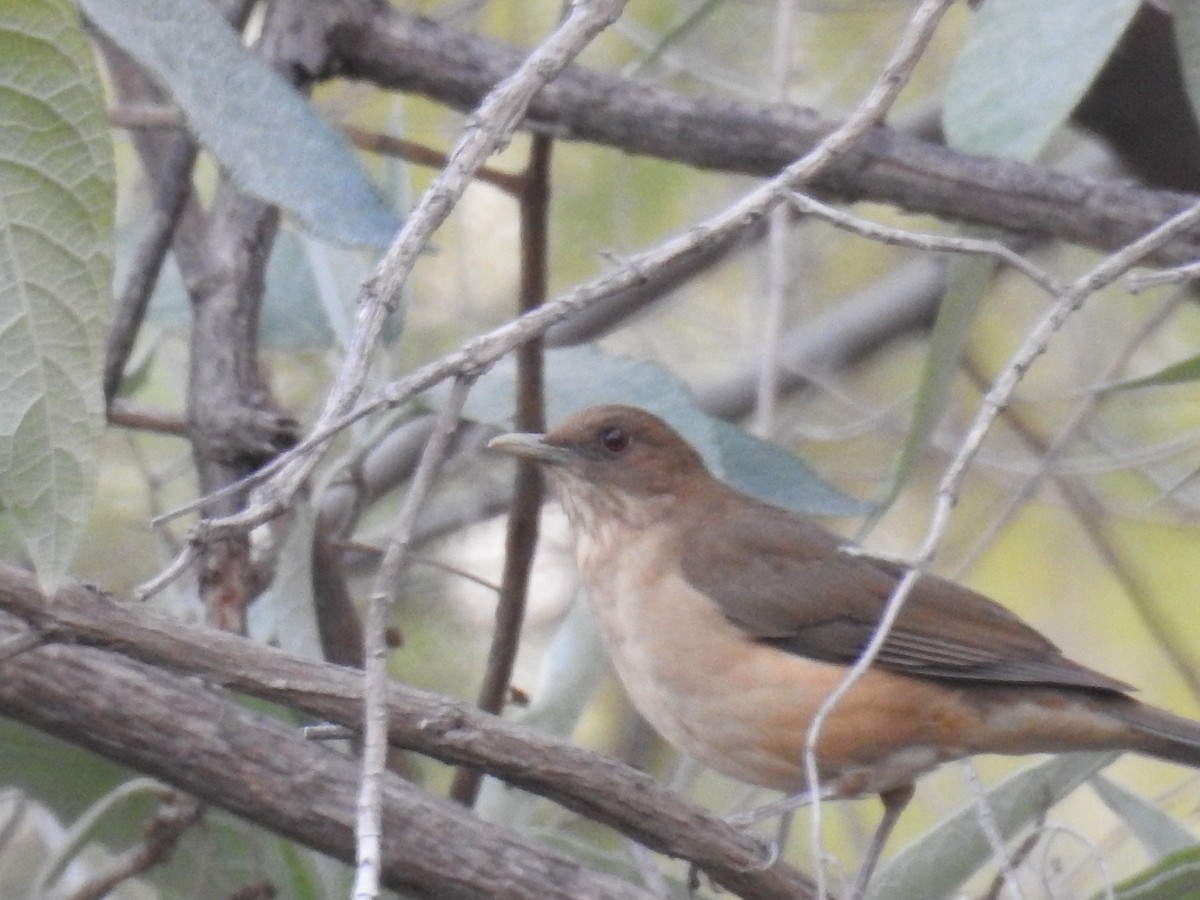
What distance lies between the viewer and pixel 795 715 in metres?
4.17

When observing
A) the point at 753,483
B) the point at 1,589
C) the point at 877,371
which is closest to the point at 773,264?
the point at 753,483

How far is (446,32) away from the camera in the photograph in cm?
416

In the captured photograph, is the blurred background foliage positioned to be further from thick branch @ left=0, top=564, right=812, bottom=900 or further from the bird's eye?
thick branch @ left=0, top=564, right=812, bottom=900

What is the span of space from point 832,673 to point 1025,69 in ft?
4.79

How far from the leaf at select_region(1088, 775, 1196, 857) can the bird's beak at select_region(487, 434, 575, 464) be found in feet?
4.80

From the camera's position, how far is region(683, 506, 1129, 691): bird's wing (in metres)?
4.27

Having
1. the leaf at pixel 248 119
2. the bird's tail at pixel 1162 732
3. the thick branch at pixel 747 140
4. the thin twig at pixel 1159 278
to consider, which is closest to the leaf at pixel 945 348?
the thick branch at pixel 747 140

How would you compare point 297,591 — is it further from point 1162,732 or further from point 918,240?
point 1162,732

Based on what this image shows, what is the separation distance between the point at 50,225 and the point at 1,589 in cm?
56

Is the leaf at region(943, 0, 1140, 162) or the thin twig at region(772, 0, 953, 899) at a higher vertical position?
the leaf at region(943, 0, 1140, 162)

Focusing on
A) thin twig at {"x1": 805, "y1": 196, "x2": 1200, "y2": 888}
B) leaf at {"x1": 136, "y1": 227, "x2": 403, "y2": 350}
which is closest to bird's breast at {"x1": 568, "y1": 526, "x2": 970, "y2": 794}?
leaf at {"x1": 136, "y1": 227, "x2": 403, "y2": 350}

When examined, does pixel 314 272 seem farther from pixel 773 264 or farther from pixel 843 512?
pixel 843 512

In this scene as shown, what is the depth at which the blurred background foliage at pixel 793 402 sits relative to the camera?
5289mm

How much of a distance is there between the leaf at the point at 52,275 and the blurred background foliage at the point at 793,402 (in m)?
2.56
